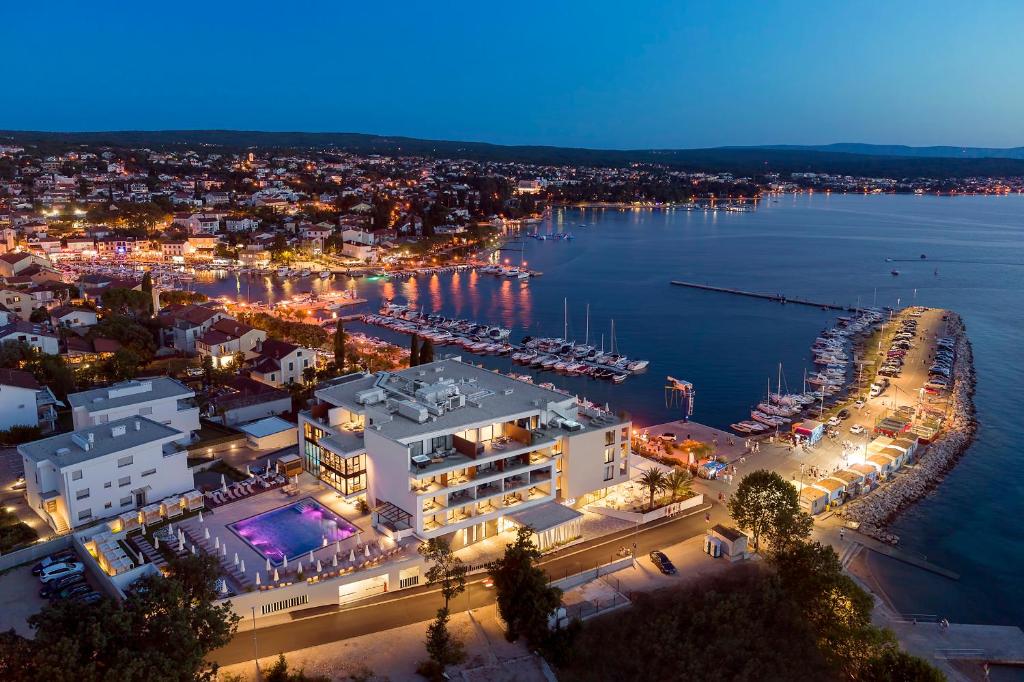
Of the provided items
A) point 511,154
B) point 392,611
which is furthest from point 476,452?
point 511,154

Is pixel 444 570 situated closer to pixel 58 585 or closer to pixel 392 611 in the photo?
pixel 392 611

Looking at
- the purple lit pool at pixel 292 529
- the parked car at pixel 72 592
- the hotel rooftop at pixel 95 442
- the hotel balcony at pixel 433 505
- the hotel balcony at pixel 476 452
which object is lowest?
the parked car at pixel 72 592

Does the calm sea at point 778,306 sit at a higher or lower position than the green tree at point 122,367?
lower

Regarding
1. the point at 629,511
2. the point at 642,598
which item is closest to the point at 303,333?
the point at 629,511

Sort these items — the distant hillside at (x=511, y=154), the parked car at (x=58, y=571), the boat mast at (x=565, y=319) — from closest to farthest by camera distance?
the parked car at (x=58, y=571), the boat mast at (x=565, y=319), the distant hillside at (x=511, y=154)

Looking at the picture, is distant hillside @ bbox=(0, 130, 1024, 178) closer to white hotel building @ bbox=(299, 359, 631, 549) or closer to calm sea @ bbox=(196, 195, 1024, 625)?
calm sea @ bbox=(196, 195, 1024, 625)

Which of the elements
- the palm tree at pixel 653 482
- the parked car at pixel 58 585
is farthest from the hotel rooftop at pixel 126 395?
the palm tree at pixel 653 482

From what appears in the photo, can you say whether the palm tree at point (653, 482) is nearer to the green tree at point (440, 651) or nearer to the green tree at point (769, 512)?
the green tree at point (769, 512)

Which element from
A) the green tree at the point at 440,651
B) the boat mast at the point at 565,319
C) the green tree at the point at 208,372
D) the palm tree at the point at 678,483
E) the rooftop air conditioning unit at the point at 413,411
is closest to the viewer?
the green tree at the point at 440,651

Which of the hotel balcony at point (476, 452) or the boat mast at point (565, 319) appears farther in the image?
the boat mast at point (565, 319)
